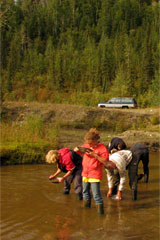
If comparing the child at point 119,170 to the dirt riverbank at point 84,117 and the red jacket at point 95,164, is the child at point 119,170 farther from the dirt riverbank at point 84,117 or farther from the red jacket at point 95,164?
the dirt riverbank at point 84,117

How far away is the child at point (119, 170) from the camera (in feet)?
20.5

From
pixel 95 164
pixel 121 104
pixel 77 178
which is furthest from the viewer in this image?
pixel 121 104

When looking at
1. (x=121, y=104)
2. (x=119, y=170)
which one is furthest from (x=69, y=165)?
(x=121, y=104)

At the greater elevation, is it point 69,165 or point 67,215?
point 69,165

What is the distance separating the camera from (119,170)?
624cm

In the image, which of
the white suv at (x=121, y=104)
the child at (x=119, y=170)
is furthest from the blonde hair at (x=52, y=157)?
the white suv at (x=121, y=104)

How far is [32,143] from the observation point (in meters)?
10.8

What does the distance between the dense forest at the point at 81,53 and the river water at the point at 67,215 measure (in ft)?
81.8

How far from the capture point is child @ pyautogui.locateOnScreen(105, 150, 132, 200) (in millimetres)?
6250

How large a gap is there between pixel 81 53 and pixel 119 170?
164 ft

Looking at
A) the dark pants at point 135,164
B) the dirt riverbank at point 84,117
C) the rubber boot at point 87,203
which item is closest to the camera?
the rubber boot at point 87,203

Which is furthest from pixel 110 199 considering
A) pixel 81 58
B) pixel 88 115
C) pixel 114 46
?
pixel 114 46

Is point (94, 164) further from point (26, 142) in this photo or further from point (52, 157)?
point (26, 142)

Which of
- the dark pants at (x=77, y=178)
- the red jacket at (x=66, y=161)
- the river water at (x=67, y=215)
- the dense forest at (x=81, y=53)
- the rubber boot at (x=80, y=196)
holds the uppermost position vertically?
the dense forest at (x=81, y=53)
